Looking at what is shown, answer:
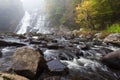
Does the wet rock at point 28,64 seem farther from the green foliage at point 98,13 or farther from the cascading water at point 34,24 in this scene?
the cascading water at point 34,24

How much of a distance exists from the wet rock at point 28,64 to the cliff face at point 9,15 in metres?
40.5

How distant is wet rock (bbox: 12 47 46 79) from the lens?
6184 mm

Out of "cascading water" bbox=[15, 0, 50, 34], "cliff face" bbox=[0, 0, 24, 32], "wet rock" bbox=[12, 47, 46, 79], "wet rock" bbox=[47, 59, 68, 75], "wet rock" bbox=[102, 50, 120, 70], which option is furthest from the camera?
"cliff face" bbox=[0, 0, 24, 32]

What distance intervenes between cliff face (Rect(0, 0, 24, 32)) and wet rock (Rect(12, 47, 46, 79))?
A: 1594 inches

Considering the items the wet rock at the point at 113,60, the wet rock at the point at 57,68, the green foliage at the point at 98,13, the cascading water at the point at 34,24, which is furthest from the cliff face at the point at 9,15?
the wet rock at the point at 57,68

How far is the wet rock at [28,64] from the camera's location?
618 cm

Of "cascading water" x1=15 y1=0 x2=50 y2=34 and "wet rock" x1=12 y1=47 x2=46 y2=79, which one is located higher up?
"cascading water" x1=15 y1=0 x2=50 y2=34

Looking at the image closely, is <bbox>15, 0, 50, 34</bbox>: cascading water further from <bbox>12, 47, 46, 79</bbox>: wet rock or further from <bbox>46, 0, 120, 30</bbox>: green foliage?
<bbox>12, 47, 46, 79</bbox>: wet rock

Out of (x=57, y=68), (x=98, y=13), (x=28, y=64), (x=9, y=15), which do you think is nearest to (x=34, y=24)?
(x=9, y=15)

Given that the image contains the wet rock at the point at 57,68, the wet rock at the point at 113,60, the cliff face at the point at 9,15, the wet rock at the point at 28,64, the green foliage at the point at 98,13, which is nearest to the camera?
the wet rock at the point at 28,64

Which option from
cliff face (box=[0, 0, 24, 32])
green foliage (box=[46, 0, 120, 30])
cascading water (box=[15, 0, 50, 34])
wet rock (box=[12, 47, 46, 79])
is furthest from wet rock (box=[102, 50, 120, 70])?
cliff face (box=[0, 0, 24, 32])

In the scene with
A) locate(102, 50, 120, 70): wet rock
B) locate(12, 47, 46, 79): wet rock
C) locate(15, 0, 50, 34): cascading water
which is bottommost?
locate(102, 50, 120, 70): wet rock

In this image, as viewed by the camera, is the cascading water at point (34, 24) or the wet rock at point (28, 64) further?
the cascading water at point (34, 24)

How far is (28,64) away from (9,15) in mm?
46581
